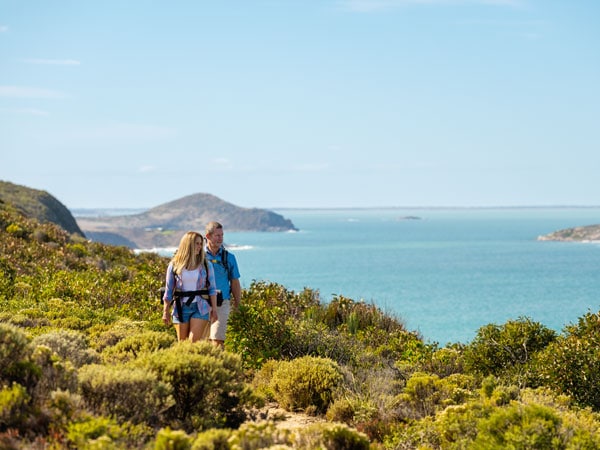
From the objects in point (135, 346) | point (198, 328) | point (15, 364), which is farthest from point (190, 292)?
point (15, 364)

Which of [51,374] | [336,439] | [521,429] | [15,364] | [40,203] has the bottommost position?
[336,439]

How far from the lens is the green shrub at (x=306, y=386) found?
8703mm

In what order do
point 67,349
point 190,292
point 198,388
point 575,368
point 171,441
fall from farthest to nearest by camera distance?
1. point 575,368
2. point 190,292
3. point 67,349
4. point 198,388
5. point 171,441

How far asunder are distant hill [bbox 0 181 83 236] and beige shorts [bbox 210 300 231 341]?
2018 inches

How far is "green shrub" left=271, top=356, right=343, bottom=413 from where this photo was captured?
28.6ft

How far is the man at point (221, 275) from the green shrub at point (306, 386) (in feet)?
3.27

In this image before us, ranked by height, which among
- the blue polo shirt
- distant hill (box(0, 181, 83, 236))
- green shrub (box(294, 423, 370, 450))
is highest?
distant hill (box(0, 181, 83, 236))

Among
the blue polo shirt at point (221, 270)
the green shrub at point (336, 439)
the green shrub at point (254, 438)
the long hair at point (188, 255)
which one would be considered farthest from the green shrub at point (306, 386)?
the green shrub at point (254, 438)

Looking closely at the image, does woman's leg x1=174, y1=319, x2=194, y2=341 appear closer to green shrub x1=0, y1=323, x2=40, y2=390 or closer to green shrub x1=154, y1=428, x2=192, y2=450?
green shrub x1=0, y1=323, x2=40, y2=390

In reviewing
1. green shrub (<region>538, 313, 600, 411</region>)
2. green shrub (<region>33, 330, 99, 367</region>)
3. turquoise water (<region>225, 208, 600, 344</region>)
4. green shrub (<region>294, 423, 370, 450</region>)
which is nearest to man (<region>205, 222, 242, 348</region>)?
green shrub (<region>33, 330, 99, 367</region>)

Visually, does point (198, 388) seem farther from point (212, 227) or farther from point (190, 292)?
point (212, 227)

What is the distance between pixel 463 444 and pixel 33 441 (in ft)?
11.8

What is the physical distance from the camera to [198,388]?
6410mm

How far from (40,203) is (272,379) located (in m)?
56.6
